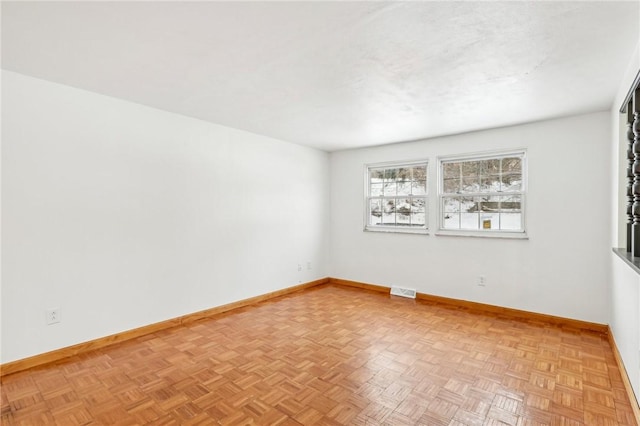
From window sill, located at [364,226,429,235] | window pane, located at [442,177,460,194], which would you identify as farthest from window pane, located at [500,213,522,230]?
window sill, located at [364,226,429,235]

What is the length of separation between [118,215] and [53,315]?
37.6 inches

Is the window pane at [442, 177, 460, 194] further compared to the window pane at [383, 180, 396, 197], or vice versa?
the window pane at [383, 180, 396, 197]

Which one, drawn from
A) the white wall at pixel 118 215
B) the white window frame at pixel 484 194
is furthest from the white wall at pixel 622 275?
the white wall at pixel 118 215

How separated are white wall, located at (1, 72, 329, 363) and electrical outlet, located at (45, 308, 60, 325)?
0.14 feet

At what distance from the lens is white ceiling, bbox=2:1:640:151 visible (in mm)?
1696

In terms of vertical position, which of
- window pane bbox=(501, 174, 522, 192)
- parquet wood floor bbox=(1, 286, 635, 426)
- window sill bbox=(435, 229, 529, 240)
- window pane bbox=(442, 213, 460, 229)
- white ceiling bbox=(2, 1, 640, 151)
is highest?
white ceiling bbox=(2, 1, 640, 151)

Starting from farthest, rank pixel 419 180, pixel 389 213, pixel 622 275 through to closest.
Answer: pixel 389 213, pixel 419 180, pixel 622 275

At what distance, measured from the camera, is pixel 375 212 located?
5.28 metres

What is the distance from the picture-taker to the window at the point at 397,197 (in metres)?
4.77

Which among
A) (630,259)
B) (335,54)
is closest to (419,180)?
(630,259)

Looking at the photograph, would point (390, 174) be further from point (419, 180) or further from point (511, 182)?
point (511, 182)

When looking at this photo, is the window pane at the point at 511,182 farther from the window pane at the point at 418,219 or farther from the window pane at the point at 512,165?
the window pane at the point at 418,219

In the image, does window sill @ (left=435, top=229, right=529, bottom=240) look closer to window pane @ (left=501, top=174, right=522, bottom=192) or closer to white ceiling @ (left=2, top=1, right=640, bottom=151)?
window pane @ (left=501, top=174, right=522, bottom=192)

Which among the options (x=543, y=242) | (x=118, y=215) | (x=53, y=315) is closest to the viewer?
(x=53, y=315)
